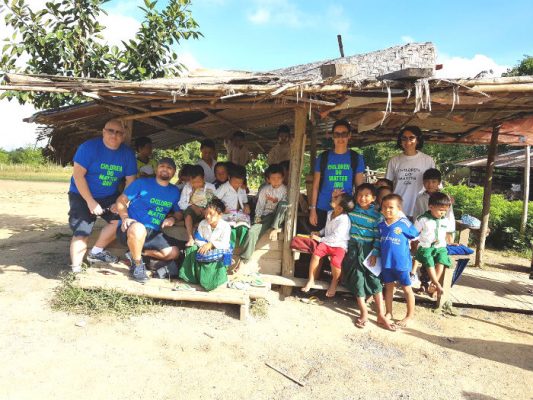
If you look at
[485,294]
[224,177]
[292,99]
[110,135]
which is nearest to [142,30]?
[110,135]

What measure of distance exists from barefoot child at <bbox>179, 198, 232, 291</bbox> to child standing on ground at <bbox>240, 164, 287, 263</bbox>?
328mm

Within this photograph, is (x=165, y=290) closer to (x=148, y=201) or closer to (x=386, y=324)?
(x=148, y=201)

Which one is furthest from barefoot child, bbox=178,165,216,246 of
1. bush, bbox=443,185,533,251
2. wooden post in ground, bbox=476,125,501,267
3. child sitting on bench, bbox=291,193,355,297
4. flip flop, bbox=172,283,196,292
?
bush, bbox=443,185,533,251

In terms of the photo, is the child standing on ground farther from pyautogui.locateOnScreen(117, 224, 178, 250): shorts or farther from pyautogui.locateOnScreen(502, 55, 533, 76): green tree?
pyautogui.locateOnScreen(502, 55, 533, 76): green tree

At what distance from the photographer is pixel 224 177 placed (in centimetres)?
509

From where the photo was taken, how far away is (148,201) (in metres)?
4.45

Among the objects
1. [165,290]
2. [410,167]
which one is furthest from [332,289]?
[165,290]

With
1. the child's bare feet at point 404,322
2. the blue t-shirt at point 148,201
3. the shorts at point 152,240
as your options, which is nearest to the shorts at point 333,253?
the child's bare feet at point 404,322

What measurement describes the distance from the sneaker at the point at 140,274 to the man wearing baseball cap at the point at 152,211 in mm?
26

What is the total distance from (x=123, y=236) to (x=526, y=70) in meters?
31.9

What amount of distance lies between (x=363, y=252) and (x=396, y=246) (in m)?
0.41

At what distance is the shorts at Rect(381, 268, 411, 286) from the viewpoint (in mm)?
4043

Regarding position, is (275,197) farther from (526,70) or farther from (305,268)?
(526,70)

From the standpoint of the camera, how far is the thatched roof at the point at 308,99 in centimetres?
383
